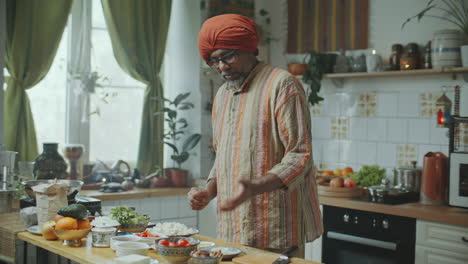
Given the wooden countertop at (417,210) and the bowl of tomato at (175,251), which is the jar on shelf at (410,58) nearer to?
the wooden countertop at (417,210)

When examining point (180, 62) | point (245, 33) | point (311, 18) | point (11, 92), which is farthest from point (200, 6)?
point (245, 33)

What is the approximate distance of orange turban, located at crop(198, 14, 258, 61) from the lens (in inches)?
91.7

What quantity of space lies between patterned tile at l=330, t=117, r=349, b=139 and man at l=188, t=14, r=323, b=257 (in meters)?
2.36

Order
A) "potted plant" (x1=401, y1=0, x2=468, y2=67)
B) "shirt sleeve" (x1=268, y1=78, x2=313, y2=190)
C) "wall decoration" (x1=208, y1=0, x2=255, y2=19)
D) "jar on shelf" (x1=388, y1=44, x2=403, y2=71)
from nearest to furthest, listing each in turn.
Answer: "shirt sleeve" (x1=268, y1=78, x2=313, y2=190), "potted plant" (x1=401, y1=0, x2=468, y2=67), "jar on shelf" (x1=388, y1=44, x2=403, y2=71), "wall decoration" (x1=208, y1=0, x2=255, y2=19)

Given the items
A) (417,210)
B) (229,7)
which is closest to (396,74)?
(417,210)

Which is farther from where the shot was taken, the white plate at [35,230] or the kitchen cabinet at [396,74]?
the kitchen cabinet at [396,74]

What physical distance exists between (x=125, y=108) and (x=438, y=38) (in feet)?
8.39

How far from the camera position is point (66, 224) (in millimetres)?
2486

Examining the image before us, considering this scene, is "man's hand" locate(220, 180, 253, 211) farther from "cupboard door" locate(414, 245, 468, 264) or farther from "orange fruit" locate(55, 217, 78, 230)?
"cupboard door" locate(414, 245, 468, 264)

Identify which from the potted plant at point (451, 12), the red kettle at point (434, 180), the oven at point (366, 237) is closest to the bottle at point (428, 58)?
the potted plant at point (451, 12)

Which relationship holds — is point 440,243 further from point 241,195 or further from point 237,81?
point 241,195

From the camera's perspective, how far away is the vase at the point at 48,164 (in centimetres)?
383

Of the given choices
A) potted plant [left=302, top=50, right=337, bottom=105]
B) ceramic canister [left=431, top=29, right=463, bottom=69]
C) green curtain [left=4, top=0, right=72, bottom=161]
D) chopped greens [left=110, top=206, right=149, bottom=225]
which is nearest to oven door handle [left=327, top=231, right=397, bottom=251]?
potted plant [left=302, top=50, right=337, bottom=105]

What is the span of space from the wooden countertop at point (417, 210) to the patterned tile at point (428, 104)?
75cm
